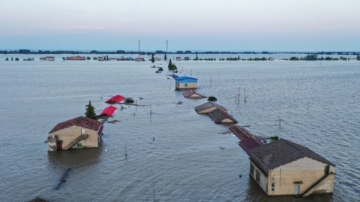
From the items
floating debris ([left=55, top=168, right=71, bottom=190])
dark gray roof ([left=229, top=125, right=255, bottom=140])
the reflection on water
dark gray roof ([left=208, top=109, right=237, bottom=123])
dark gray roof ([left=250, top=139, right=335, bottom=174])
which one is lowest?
floating debris ([left=55, top=168, right=71, bottom=190])

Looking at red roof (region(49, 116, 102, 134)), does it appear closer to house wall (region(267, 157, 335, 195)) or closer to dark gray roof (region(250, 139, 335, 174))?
dark gray roof (region(250, 139, 335, 174))

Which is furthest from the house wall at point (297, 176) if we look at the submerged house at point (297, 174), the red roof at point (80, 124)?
the red roof at point (80, 124)

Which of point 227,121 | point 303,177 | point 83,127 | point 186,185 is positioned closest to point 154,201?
point 186,185

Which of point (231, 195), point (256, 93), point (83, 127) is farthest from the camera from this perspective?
point (256, 93)

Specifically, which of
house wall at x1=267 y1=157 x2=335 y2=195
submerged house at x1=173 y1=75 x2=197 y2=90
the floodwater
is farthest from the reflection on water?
submerged house at x1=173 y1=75 x2=197 y2=90

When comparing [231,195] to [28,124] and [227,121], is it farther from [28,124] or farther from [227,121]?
[28,124]

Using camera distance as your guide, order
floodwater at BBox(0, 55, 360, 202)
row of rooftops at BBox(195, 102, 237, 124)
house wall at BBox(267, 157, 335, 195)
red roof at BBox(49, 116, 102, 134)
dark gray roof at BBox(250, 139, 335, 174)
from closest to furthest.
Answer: house wall at BBox(267, 157, 335, 195), dark gray roof at BBox(250, 139, 335, 174), floodwater at BBox(0, 55, 360, 202), red roof at BBox(49, 116, 102, 134), row of rooftops at BBox(195, 102, 237, 124)

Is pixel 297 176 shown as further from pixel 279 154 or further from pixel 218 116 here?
pixel 218 116
